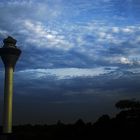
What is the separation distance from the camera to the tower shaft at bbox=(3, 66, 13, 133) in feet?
440

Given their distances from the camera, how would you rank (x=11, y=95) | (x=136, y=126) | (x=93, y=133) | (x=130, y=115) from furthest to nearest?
(x=11, y=95), (x=130, y=115), (x=93, y=133), (x=136, y=126)

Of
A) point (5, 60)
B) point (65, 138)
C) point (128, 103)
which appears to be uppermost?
point (5, 60)

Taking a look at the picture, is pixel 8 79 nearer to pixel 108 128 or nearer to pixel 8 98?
pixel 8 98

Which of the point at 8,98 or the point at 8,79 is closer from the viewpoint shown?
the point at 8,98

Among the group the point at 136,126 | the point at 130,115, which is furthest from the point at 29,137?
the point at 136,126

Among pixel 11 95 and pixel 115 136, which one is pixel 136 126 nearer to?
pixel 115 136

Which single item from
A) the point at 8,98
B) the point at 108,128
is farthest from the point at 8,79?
the point at 108,128

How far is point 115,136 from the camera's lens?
349 feet

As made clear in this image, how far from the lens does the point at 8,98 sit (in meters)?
134

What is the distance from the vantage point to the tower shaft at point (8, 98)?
440 feet

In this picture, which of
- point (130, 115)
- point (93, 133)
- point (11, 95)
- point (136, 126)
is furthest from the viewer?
point (11, 95)

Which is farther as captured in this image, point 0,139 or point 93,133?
point 0,139

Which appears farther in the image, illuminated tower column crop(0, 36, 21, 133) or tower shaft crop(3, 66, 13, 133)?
illuminated tower column crop(0, 36, 21, 133)

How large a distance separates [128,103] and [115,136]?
3148cm
